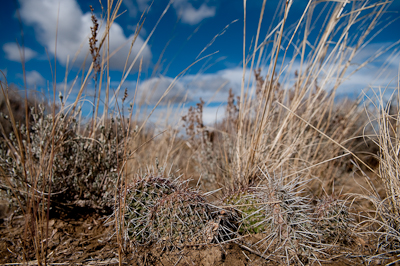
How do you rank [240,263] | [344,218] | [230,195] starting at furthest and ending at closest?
[230,195] → [344,218] → [240,263]

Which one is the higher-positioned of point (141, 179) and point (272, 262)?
point (141, 179)

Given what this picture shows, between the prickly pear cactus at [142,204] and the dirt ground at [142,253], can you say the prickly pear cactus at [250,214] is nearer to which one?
the dirt ground at [142,253]

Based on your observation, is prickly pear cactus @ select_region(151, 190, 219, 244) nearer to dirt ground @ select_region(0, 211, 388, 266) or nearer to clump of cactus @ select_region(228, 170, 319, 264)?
dirt ground @ select_region(0, 211, 388, 266)

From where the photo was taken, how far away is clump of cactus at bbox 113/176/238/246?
144 cm

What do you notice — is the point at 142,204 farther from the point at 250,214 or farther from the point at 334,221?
the point at 334,221

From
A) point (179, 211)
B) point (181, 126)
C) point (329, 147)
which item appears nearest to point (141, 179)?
point (179, 211)

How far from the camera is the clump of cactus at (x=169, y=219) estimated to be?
144cm

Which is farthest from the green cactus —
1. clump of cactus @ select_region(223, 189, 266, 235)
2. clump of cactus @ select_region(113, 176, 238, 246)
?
clump of cactus @ select_region(223, 189, 266, 235)

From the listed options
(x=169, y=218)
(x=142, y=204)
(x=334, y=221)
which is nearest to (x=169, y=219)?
(x=169, y=218)

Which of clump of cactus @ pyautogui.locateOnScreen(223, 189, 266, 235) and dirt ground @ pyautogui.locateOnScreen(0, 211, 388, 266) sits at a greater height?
clump of cactus @ pyautogui.locateOnScreen(223, 189, 266, 235)

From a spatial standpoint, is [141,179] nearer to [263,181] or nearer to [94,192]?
[94,192]

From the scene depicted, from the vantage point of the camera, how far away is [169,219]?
1446 mm

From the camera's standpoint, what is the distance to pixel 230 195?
176cm

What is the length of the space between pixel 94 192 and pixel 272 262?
1517 mm
